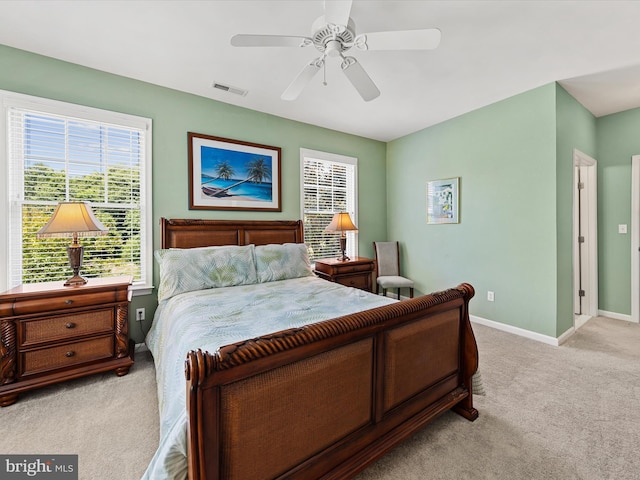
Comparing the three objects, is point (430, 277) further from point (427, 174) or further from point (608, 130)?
point (608, 130)

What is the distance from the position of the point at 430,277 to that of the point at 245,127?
11.2ft

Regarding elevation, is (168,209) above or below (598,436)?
above

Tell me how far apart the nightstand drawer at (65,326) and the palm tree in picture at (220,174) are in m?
1.54

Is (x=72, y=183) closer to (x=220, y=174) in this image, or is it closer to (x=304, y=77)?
(x=220, y=174)

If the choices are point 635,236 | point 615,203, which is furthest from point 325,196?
point 635,236

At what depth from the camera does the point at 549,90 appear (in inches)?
115

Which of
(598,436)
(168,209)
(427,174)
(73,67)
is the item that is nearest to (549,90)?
(427,174)

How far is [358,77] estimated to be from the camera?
6.49 ft

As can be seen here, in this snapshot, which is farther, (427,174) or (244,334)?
(427,174)

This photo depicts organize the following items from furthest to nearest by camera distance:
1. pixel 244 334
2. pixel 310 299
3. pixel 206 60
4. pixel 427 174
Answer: pixel 427 174
pixel 206 60
pixel 310 299
pixel 244 334

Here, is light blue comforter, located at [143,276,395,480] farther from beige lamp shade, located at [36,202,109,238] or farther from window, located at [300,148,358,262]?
window, located at [300,148,358,262]

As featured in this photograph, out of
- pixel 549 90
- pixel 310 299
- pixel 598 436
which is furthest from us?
pixel 549 90

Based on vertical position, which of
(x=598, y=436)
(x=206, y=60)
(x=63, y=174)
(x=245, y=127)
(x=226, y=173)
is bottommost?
(x=598, y=436)

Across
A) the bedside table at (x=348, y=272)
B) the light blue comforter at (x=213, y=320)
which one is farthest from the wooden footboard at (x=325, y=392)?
the bedside table at (x=348, y=272)
